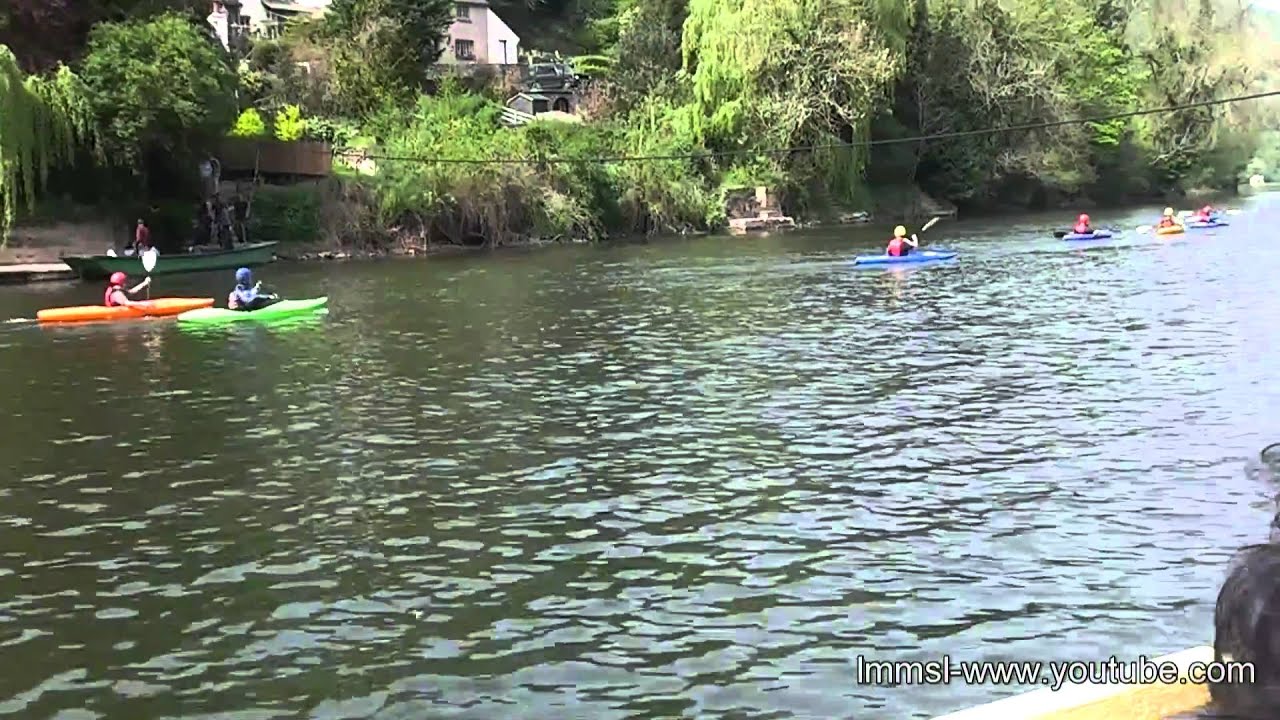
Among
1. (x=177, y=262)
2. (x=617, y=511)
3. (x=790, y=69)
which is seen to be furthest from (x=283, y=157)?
(x=617, y=511)

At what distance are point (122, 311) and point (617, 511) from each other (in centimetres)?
1868

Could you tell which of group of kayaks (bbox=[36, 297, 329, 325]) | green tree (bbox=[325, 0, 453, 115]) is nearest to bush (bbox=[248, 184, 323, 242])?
green tree (bbox=[325, 0, 453, 115])

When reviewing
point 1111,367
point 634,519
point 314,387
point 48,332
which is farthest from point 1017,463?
point 48,332

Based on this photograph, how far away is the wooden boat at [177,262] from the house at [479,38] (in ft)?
127

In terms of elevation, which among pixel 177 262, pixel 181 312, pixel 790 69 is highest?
pixel 790 69

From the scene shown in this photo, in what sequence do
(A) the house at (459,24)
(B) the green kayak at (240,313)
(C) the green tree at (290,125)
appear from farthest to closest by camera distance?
(A) the house at (459,24) < (C) the green tree at (290,125) < (B) the green kayak at (240,313)

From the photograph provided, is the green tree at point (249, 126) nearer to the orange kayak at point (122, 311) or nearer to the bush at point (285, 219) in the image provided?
the bush at point (285, 219)

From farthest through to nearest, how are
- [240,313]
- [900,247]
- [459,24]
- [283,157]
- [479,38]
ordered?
[479,38]
[459,24]
[283,157]
[900,247]
[240,313]

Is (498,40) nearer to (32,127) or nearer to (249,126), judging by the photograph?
(249,126)

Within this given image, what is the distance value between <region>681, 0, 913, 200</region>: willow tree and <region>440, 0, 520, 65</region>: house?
25.2m

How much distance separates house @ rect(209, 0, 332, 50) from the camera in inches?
2682

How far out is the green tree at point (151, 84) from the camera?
39.2 metres

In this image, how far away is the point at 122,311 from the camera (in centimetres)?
2667

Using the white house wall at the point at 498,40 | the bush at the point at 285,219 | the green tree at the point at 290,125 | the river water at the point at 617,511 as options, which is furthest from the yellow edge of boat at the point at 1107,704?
the white house wall at the point at 498,40
